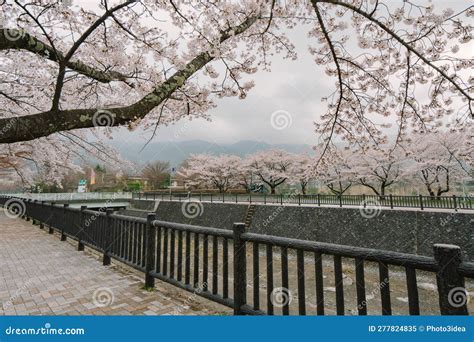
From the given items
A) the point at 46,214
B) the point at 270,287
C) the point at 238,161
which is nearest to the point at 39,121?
the point at 270,287

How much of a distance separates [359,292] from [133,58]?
217 inches

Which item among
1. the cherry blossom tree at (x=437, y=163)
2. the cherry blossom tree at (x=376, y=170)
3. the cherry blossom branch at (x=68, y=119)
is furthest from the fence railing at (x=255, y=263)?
the cherry blossom tree at (x=376, y=170)

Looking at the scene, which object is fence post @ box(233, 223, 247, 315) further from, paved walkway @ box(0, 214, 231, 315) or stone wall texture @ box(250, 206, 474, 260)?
stone wall texture @ box(250, 206, 474, 260)

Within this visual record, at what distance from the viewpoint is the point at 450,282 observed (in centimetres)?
168

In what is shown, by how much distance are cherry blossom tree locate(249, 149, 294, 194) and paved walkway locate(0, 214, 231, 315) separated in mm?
36969

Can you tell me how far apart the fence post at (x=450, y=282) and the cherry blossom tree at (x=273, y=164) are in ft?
132

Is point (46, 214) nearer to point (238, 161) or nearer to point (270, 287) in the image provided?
point (270, 287)

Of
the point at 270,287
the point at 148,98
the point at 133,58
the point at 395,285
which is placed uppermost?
the point at 133,58

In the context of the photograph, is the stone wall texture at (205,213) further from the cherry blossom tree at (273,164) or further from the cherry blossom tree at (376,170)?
the cherry blossom tree at (273,164)

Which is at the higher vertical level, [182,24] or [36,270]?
[182,24]

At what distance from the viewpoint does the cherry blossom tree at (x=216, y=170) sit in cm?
4538

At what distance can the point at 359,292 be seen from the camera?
2139mm

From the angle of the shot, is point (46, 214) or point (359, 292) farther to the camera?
point (46, 214)

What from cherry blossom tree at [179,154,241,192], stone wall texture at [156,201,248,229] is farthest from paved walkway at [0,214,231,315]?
cherry blossom tree at [179,154,241,192]
